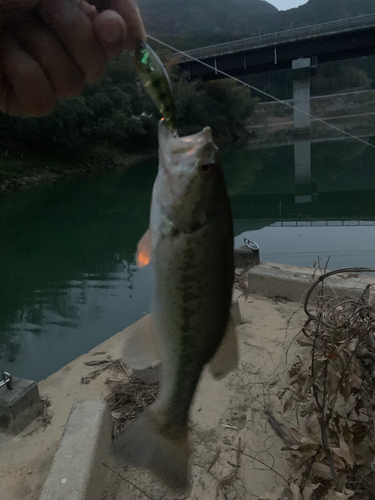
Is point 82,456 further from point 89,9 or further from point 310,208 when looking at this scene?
point 310,208

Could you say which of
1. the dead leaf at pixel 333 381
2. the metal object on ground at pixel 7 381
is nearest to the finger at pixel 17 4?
the dead leaf at pixel 333 381

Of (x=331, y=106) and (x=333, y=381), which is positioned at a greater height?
(x=331, y=106)

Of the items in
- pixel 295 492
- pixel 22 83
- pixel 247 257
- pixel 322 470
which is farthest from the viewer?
pixel 247 257

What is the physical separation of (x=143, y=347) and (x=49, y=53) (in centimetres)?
138

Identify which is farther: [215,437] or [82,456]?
[215,437]

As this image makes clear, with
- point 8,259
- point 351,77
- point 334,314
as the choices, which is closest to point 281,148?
point 8,259

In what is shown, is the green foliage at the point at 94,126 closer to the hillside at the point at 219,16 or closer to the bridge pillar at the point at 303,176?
the bridge pillar at the point at 303,176

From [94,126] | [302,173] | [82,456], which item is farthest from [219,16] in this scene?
[82,456]

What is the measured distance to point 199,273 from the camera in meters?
1.37

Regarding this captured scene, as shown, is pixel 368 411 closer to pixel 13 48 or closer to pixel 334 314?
pixel 334 314

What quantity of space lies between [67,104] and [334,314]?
2357 cm

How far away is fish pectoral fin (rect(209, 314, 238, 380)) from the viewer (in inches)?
60.7

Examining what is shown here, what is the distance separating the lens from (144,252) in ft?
4.73

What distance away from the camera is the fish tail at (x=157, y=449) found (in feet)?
5.07
